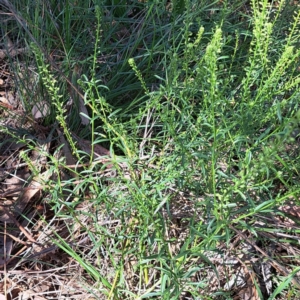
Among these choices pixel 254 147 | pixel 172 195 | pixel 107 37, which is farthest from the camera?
pixel 107 37

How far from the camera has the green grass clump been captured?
1.80m

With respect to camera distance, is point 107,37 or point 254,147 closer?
point 254,147

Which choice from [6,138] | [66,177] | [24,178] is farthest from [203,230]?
[6,138]

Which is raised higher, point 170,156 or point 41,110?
point 170,156

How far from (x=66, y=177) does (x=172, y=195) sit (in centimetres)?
62

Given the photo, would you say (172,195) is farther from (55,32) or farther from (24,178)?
(55,32)

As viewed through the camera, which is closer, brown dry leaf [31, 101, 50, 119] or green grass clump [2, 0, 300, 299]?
green grass clump [2, 0, 300, 299]

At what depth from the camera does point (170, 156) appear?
2043mm

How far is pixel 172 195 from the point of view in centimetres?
205

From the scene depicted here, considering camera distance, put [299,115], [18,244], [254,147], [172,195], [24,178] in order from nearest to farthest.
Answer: [299,115]
[254,147]
[172,195]
[18,244]
[24,178]

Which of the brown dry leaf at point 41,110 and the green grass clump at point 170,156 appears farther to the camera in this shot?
the brown dry leaf at point 41,110

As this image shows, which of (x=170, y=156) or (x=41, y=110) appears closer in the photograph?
(x=170, y=156)

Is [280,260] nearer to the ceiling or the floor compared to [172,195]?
nearer to the floor

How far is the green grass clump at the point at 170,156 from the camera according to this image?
1799 millimetres
